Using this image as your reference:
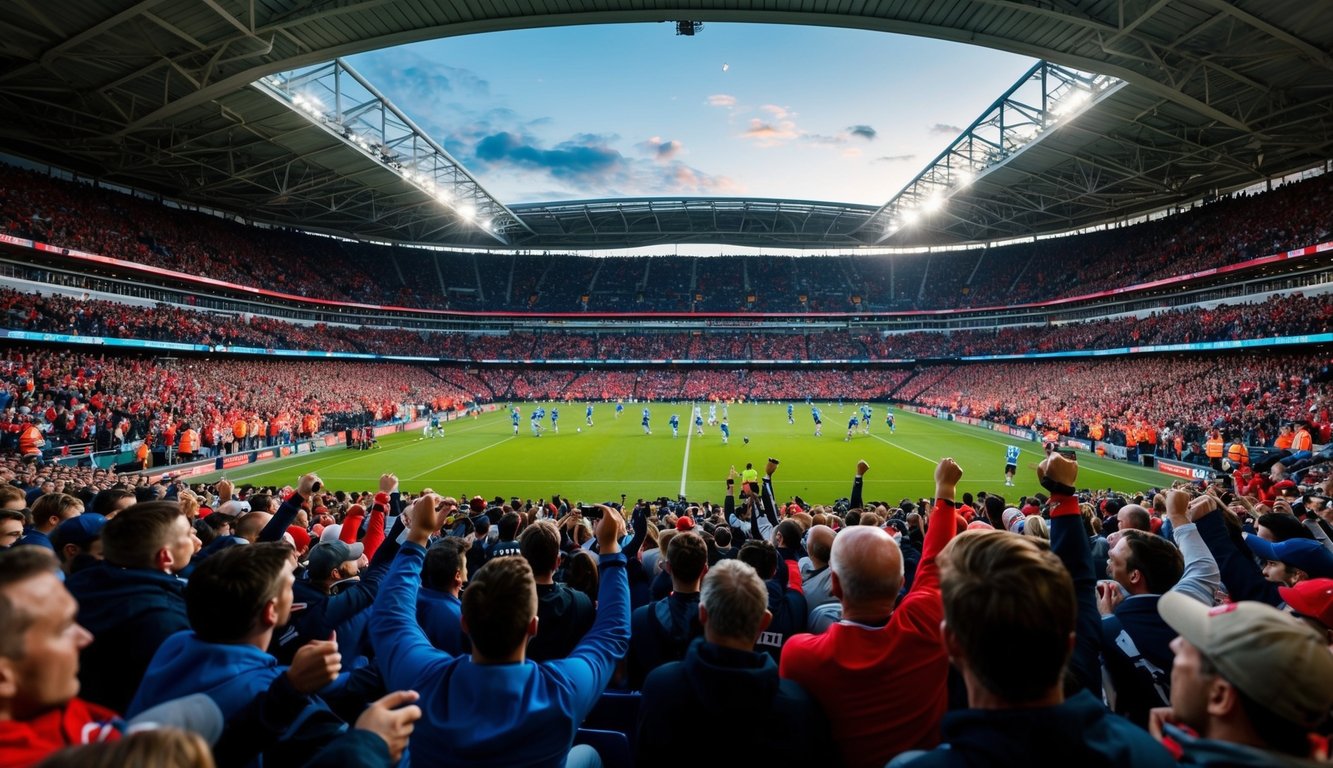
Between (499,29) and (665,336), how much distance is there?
5204cm

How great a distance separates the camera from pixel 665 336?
7256 cm

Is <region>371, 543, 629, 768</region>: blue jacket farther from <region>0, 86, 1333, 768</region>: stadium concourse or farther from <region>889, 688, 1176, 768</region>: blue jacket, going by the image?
<region>889, 688, 1176, 768</region>: blue jacket

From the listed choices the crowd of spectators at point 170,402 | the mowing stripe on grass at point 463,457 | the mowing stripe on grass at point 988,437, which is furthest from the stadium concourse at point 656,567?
the mowing stripe on grass at point 463,457

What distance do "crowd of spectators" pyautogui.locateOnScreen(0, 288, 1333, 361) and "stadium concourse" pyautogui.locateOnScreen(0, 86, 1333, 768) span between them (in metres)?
0.42

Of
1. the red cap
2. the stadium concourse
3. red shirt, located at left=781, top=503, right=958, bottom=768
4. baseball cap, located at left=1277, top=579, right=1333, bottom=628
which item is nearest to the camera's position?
the stadium concourse

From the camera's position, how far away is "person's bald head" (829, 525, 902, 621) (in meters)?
2.69

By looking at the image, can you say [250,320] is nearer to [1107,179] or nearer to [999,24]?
[999,24]

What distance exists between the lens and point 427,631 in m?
3.83

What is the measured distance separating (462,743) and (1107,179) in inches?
1967

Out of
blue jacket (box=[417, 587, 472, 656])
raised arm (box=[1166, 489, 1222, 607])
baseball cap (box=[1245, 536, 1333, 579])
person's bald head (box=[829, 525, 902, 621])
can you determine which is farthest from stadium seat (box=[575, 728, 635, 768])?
baseball cap (box=[1245, 536, 1333, 579])

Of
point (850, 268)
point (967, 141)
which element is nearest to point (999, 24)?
point (967, 141)

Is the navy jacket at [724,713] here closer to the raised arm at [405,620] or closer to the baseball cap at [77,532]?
the raised arm at [405,620]

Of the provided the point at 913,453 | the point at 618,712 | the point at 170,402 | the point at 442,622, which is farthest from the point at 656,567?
the point at 170,402

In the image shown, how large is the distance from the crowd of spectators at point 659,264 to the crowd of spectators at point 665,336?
3.02 m
